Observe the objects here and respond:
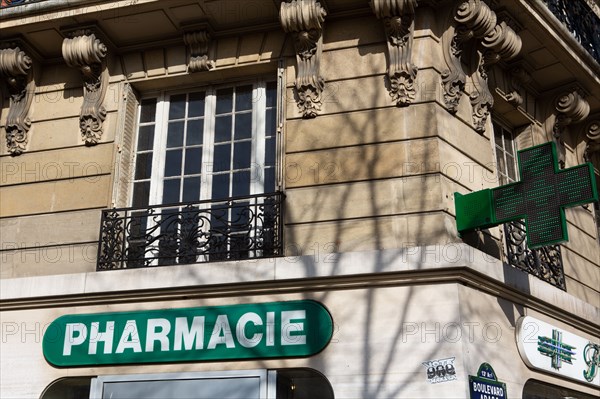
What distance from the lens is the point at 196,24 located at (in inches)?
361

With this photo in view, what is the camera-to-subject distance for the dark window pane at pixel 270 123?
8.95 meters

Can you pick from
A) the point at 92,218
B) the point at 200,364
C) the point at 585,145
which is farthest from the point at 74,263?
the point at 585,145

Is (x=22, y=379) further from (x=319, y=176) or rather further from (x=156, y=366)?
(x=319, y=176)

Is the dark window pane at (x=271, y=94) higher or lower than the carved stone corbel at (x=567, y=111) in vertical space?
lower

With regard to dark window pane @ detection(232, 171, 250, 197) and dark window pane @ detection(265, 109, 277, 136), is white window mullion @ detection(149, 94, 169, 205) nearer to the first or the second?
dark window pane @ detection(232, 171, 250, 197)

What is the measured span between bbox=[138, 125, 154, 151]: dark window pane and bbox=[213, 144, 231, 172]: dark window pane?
0.92 metres

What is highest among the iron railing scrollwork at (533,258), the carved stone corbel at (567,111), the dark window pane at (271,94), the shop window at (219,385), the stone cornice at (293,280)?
the carved stone corbel at (567,111)

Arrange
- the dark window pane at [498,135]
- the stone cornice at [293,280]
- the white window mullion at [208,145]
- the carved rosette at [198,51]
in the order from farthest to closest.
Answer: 1. the dark window pane at [498,135]
2. the carved rosette at [198,51]
3. the white window mullion at [208,145]
4. the stone cornice at [293,280]

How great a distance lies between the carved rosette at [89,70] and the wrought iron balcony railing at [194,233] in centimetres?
118

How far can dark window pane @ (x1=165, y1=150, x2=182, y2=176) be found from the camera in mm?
9180

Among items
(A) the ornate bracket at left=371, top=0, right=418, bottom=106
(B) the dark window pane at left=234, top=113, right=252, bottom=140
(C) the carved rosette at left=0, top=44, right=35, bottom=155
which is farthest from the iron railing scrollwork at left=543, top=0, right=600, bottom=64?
(C) the carved rosette at left=0, top=44, right=35, bottom=155

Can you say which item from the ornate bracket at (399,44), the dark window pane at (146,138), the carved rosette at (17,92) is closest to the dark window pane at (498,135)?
the ornate bracket at (399,44)

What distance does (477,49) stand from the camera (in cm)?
894

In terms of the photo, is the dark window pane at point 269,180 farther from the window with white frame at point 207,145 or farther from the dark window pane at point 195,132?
the dark window pane at point 195,132
